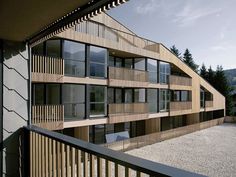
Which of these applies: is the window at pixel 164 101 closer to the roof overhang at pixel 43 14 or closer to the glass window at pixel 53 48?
the glass window at pixel 53 48

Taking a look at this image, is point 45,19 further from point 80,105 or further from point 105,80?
point 105,80

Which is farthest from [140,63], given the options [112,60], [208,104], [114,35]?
[208,104]

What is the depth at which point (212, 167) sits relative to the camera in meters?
12.9

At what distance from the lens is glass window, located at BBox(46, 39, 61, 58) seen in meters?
12.6

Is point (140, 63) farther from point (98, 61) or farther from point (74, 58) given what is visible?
point (74, 58)

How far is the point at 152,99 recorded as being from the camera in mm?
20078

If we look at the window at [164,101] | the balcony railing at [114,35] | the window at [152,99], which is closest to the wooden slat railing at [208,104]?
the window at [164,101]

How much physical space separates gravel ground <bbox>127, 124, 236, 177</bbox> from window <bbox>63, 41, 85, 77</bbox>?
5418mm

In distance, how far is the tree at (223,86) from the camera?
43.4 meters

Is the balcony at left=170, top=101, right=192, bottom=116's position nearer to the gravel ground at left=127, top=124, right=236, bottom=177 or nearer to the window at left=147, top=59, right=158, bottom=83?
the gravel ground at left=127, top=124, right=236, bottom=177

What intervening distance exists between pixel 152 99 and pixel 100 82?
667cm

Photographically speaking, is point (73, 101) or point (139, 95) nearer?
point (73, 101)

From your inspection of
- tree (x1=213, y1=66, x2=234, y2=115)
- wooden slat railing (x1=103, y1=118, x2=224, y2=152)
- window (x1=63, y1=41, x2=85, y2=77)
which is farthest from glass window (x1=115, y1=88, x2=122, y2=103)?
tree (x1=213, y1=66, x2=234, y2=115)

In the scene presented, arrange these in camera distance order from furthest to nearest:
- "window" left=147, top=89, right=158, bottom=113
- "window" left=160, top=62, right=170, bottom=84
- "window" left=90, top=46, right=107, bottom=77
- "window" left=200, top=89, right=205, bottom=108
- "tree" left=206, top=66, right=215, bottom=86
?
"tree" left=206, top=66, right=215, bottom=86 < "window" left=200, top=89, right=205, bottom=108 < "window" left=160, top=62, right=170, bottom=84 < "window" left=147, top=89, right=158, bottom=113 < "window" left=90, top=46, right=107, bottom=77
